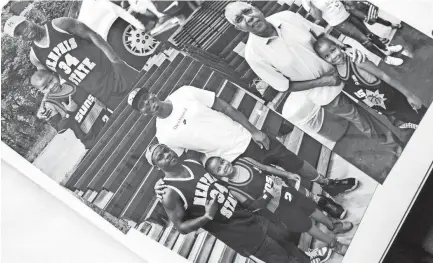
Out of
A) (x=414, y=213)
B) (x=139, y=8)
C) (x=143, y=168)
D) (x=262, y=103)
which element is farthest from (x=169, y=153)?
(x=414, y=213)

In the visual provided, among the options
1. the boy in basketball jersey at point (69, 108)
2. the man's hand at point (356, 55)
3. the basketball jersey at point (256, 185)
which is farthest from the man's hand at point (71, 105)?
the man's hand at point (356, 55)

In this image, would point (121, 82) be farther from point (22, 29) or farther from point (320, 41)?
point (320, 41)

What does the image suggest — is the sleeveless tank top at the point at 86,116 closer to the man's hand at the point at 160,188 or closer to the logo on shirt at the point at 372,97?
the man's hand at the point at 160,188

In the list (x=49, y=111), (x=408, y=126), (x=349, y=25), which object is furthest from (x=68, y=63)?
(x=408, y=126)

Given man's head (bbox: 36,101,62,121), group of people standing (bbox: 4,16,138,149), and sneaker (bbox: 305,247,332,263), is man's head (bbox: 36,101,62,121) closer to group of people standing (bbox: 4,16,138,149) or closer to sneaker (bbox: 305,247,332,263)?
group of people standing (bbox: 4,16,138,149)

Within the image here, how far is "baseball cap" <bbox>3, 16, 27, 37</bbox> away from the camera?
90cm

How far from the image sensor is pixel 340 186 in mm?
851

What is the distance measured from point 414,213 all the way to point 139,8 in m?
0.68

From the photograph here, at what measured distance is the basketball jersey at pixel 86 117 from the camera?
86 cm

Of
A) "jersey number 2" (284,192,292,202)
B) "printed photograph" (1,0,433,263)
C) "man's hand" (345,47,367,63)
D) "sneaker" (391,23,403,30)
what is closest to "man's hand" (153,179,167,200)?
"printed photograph" (1,0,433,263)

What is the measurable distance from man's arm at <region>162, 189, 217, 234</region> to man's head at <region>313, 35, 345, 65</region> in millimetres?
374

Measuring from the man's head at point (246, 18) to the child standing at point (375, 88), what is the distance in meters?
0.11

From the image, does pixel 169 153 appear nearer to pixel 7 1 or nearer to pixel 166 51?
pixel 166 51

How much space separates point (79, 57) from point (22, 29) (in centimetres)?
13
